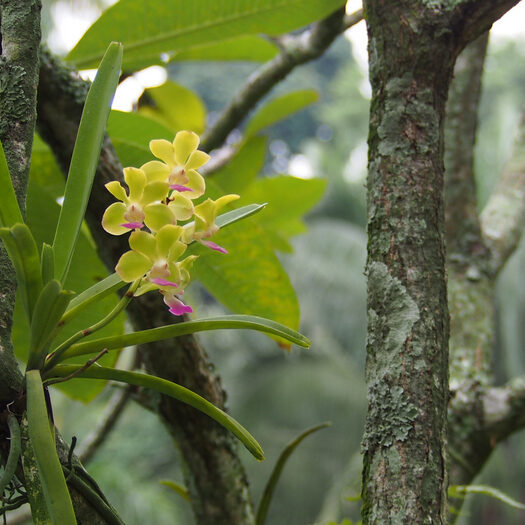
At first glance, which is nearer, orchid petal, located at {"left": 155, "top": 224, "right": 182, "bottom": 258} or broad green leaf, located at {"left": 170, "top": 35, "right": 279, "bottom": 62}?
orchid petal, located at {"left": 155, "top": 224, "right": 182, "bottom": 258}

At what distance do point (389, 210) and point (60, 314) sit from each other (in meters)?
0.27

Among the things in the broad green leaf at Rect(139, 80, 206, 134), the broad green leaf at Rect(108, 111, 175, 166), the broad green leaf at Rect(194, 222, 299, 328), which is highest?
the broad green leaf at Rect(139, 80, 206, 134)

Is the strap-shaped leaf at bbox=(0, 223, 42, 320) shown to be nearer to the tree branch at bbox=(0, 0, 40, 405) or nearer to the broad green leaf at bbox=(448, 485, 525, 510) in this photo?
the tree branch at bbox=(0, 0, 40, 405)

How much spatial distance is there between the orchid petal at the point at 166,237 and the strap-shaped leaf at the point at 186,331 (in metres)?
0.05

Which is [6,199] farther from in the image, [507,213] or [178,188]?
[507,213]

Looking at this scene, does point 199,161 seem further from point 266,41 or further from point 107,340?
point 266,41

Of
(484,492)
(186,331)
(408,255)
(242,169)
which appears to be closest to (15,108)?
(186,331)

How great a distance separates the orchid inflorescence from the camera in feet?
1.34


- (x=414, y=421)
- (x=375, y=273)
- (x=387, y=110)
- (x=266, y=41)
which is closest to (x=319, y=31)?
(x=266, y=41)

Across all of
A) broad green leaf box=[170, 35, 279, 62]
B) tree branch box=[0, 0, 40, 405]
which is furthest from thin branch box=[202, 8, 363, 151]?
tree branch box=[0, 0, 40, 405]

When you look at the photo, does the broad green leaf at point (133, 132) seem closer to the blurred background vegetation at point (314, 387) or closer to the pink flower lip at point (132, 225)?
the pink flower lip at point (132, 225)

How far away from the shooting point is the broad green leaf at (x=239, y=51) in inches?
45.9

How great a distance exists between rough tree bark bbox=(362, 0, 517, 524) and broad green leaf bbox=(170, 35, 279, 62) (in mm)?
616

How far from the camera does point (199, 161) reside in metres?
0.46
